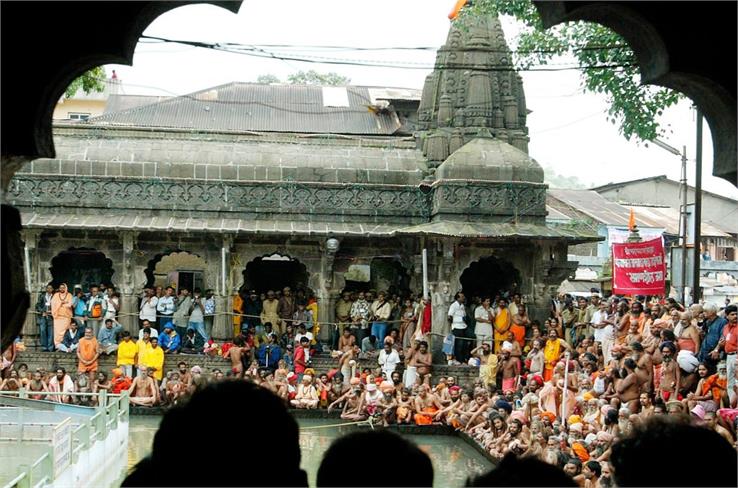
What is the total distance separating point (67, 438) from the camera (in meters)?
13.4

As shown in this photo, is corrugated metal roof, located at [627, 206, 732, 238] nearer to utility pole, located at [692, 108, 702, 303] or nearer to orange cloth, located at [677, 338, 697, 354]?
utility pole, located at [692, 108, 702, 303]

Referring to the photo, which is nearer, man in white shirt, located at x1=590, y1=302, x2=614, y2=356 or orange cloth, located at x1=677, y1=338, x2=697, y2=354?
orange cloth, located at x1=677, y1=338, x2=697, y2=354

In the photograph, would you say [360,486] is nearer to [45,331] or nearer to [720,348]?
[720,348]

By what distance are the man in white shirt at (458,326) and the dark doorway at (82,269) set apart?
323 inches

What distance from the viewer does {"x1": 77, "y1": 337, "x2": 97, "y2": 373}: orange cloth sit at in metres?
22.1

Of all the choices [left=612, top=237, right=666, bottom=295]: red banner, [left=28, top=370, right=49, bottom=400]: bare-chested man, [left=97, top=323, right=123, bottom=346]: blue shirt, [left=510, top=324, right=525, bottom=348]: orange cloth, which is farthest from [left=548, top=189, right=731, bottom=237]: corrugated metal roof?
[left=28, top=370, right=49, bottom=400]: bare-chested man

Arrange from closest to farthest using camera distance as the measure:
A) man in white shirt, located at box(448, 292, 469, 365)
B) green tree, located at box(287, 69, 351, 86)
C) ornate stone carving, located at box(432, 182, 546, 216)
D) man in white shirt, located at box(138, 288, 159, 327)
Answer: man in white shirt, located at box(448, 292, 469, 365), man in white shirt, located at box(138, 288, 159, 327), ornate stone carving, located at box(432, 182, 546, 216), green tree, located at box(287, 69, 351, 86)

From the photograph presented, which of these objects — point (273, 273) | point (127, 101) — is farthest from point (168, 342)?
point (127, 101)

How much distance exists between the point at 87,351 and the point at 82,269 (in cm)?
488

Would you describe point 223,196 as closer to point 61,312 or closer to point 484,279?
point 61,312

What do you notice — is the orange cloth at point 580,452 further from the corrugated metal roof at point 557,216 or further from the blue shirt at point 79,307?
the corrugated metal roof at point 557,216

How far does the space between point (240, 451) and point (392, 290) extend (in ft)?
75.0

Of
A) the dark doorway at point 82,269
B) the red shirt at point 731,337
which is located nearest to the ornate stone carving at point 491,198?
the dark doorway at point 82,269

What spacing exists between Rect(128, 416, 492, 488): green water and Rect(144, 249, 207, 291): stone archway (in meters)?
5.32
